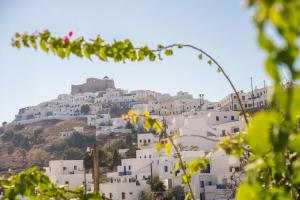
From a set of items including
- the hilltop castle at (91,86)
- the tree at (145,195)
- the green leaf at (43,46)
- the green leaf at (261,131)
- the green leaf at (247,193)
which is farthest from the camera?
the hilltop castle at (91,86)

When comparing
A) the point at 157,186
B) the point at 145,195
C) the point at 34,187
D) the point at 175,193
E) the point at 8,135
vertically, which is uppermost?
the point at 8,135

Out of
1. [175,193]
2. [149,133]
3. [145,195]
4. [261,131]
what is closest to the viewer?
[261,131]

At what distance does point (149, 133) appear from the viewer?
196 feet

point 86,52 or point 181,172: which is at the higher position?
point 86,52

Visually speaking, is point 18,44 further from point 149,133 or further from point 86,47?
point 149,133

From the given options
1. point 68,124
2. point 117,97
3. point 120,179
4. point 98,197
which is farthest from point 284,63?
point 117,97

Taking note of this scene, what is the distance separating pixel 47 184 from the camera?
6.60 feet

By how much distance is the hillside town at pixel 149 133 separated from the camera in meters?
35.1

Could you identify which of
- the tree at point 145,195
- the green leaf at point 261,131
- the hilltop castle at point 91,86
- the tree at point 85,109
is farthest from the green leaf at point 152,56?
the hilltop castle at point 91,86

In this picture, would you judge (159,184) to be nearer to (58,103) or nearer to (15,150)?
(15,150)

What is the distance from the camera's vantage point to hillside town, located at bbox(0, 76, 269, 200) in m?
35.1

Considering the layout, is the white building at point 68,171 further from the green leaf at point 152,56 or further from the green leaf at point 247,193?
the green leaf at point 247,193

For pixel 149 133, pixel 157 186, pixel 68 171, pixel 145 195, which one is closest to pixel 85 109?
pixel 149 133

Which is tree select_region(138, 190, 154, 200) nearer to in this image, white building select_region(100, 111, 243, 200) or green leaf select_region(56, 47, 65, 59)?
white building select_region(100, 111, 243, 200)
